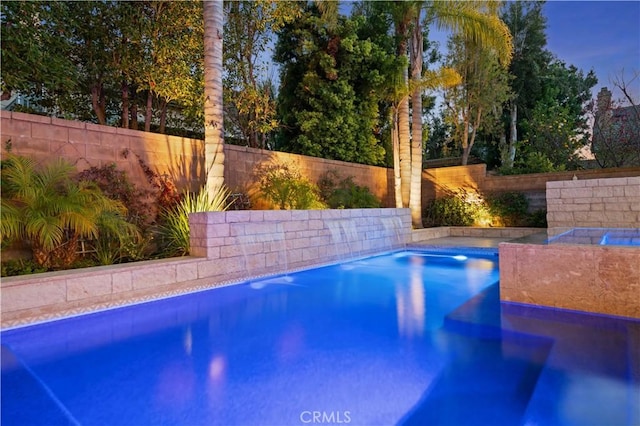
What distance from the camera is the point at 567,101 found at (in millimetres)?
16516

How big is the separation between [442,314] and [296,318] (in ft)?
5.65

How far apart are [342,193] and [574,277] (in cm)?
676

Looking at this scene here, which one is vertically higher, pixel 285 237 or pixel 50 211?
pixel 50 211

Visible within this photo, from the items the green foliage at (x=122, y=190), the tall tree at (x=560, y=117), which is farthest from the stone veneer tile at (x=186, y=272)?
the tall tree at (x=560, y=117)

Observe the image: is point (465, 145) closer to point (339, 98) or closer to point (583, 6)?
point (339, 98)

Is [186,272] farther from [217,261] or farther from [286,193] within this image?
[286,193]

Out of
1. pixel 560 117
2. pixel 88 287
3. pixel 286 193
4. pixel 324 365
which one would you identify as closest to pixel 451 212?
pixel 560 117

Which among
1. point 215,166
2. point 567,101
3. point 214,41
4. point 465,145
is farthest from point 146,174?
point 567,101

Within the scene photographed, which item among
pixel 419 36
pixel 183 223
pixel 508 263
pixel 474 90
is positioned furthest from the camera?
pixel 474 90

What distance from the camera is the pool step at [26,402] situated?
6.94 feet

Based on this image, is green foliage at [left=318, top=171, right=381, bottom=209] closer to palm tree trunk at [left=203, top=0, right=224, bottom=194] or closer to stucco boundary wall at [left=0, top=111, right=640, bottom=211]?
stucco boundary wall at [left=0, top=111, right=640, bottom=211]

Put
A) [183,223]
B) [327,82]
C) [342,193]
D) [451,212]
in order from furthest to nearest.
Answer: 1. [451,212]
2. [327,82]
3. [342,193]
4. [183,223]

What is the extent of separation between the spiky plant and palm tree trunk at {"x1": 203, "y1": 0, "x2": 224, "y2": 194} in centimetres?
167

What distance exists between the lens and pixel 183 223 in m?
5.90
